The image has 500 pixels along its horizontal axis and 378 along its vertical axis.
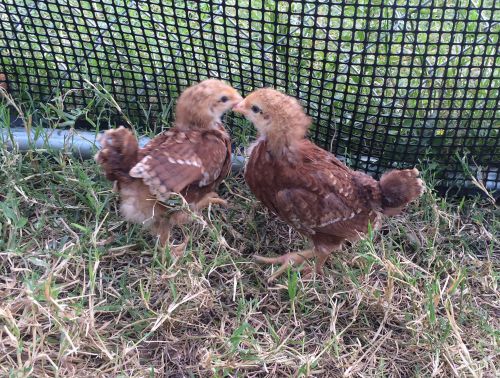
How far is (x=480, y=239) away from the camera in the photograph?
306 centimetres

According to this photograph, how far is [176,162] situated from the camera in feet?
8.55

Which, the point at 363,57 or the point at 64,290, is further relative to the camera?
the point at 363,57

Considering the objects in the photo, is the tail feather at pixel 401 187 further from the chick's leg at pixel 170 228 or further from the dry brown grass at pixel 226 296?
the chick's leg at pixel 170 228

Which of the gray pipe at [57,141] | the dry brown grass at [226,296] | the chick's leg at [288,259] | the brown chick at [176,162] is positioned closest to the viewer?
the dry brown grass at [226,296]

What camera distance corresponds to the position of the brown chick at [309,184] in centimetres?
271


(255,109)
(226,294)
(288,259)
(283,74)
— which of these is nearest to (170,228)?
(226,294)

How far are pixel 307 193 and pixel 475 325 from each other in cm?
92

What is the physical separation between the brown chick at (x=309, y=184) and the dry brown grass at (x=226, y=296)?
160 mm

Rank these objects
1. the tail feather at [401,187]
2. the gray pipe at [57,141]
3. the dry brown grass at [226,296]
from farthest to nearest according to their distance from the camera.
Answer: the gray pipe at [57,141] < the tail feather at [401,187] < the dry brown grass at [226,296]

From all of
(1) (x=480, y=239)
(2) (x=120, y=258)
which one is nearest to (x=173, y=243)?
(2) (x=120, y=258)

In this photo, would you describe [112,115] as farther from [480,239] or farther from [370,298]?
[480,239]

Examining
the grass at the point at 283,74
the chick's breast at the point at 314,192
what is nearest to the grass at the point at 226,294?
the chick's breast at the point at 314,192

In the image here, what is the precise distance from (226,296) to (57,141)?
4.17 feet

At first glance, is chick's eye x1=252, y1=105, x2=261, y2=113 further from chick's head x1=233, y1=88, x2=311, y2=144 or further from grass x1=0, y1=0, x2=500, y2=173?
grass x1=0, y1=0, x2=500, y2=173
